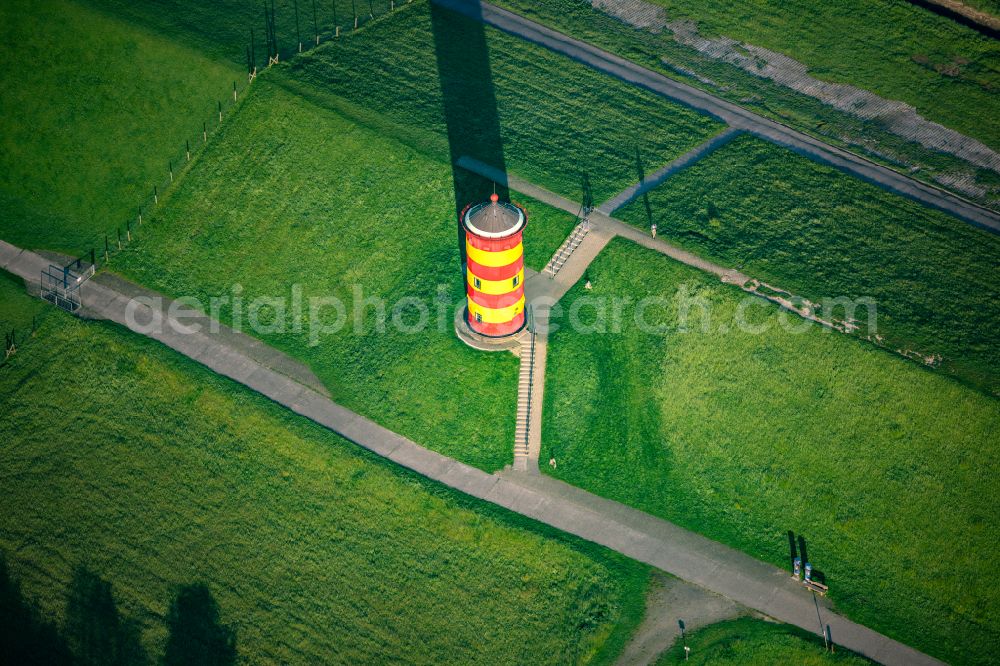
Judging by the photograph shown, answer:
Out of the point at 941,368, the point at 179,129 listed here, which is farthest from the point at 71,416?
the point at 941,368

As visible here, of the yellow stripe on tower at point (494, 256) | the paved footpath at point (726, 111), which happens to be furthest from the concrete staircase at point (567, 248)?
the paved footpath at point (726, 111)

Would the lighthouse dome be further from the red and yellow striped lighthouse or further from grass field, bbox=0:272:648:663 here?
grass field, bbox=0:272:648:663

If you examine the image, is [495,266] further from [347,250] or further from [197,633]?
[197,633]

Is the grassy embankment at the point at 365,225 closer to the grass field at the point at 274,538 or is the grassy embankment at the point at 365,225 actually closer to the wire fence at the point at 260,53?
the wire fence at the point at 260,53

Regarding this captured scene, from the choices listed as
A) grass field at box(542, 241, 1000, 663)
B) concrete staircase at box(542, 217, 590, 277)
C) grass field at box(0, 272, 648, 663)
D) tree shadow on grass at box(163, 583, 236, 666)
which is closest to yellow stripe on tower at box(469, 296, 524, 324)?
grass field at box(542, 241, 1000, 663)

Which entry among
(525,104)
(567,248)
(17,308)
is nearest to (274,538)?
(17,308)
